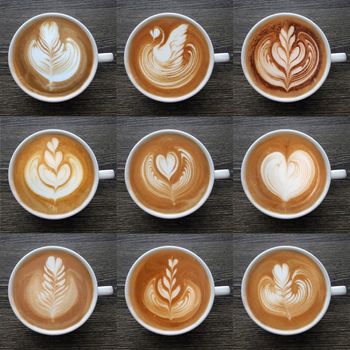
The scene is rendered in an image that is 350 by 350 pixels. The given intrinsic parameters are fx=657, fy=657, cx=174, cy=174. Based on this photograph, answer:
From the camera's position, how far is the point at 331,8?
149 cm

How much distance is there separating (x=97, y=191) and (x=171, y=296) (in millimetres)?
288

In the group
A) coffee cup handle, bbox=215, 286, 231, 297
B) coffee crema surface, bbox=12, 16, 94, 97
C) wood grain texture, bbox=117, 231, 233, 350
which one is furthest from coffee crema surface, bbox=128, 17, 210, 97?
coffee cup handle, bbox=215, 286, 231, 297

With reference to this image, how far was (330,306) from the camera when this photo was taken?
1470mm

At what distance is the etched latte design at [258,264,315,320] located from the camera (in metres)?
1.43

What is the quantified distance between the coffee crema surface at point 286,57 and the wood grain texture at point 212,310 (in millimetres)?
363

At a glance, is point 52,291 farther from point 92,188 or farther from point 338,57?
point 338,57

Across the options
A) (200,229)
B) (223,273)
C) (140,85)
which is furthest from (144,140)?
(223,273)

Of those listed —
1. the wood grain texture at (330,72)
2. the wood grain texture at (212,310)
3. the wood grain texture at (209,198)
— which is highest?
the wood grain texture at (330,72)

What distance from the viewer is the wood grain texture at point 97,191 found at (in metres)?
1.48

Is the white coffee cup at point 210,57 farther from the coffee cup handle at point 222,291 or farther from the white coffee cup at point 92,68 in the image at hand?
the coffee cup handle at point 222,291

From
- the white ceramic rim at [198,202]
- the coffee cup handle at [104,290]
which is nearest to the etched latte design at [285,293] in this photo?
A: the white ceramic rim at [198,202]

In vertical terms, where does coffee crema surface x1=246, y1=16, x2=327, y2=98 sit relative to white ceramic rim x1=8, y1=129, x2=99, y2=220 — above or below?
above

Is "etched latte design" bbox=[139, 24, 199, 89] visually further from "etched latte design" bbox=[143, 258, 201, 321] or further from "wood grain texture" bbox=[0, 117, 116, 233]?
"etched latte design" bbox=[143, 258, 201, 321]

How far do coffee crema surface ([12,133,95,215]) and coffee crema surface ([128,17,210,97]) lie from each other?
21cm
